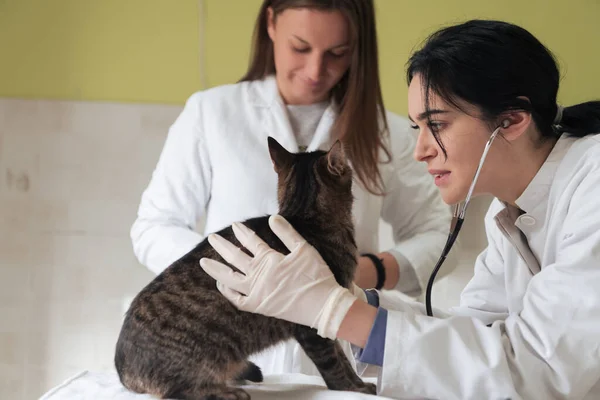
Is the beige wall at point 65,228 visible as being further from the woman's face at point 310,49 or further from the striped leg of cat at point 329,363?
the striped leg of cat at point 329,363

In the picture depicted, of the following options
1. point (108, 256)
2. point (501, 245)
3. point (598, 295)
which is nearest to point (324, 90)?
point (501, 245)

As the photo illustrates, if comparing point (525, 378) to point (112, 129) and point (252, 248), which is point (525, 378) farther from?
point (112, 129)

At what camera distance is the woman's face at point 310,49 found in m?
1.37

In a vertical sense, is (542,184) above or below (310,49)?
below

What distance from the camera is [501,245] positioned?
45.7 inches

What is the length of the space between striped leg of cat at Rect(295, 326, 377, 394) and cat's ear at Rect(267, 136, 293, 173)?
0.92 ft

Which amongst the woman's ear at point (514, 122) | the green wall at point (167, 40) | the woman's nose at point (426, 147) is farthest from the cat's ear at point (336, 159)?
the green wall at point (167, 40)

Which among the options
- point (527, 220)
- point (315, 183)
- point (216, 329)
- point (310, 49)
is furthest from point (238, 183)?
point (527, 220)

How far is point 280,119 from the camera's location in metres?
1.49

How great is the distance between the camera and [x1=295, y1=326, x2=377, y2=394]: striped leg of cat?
945 millimetres

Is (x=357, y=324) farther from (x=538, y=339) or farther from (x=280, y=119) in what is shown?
(x=280, y=119)

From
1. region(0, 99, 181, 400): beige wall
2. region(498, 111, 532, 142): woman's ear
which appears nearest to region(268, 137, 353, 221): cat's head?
region(498, 111, 532, 142): woman's ear

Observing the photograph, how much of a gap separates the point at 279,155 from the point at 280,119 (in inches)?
17.5

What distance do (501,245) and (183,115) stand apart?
0.84 meters
